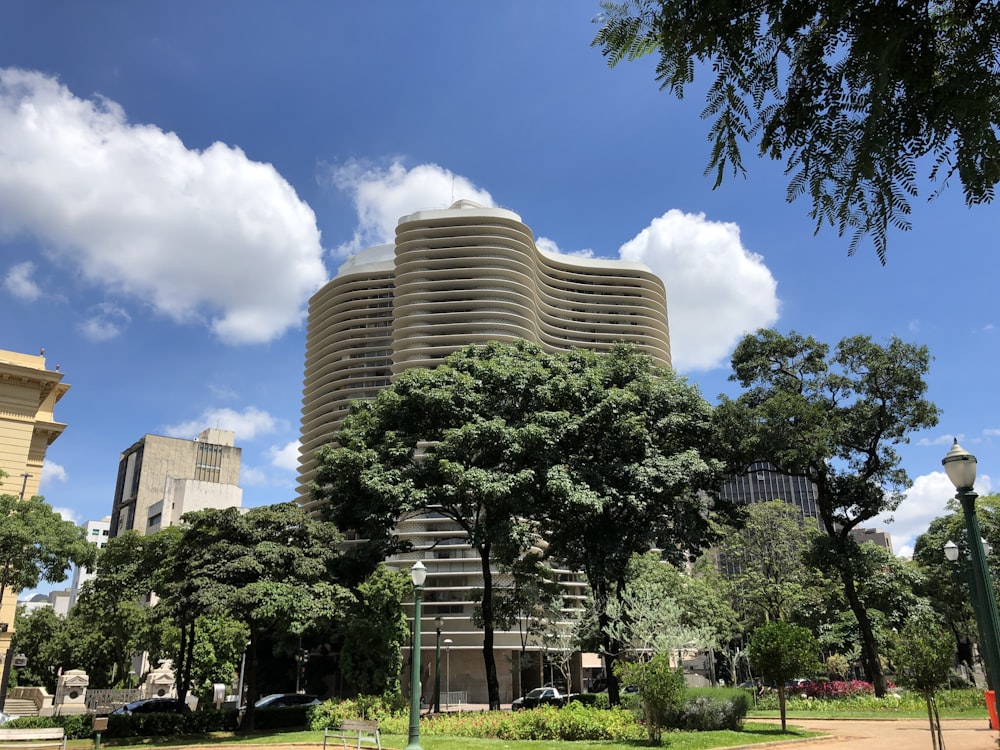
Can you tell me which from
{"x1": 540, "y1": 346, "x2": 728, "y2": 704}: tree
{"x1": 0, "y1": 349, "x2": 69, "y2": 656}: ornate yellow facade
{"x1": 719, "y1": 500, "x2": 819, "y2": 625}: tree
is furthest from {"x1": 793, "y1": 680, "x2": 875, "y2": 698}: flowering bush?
{"x1": 0, "y1": 349, "x2": 69, "y2": 656}: ornate yellow facade

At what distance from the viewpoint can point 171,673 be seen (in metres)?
72.8

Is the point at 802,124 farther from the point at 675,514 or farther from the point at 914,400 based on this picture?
the point at 914,400

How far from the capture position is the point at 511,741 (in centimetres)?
2047

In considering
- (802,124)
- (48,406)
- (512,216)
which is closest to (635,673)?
(802,124)

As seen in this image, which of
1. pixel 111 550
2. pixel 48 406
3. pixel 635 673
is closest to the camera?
pixel 635 673

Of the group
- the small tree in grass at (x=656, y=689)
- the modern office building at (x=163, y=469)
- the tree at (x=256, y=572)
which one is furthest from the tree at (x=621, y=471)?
the modern office building at (x=163, y=469)

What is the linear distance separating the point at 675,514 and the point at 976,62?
2740 cm

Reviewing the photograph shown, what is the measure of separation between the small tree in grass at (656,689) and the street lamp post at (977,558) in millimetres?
10035

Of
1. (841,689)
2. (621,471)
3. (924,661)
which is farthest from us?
(841,689)

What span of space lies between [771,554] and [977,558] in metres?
38.1

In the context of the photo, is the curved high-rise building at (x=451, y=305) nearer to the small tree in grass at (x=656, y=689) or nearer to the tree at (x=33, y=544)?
the tree at (x=33, y=544)

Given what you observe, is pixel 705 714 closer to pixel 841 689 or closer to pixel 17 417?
pixel 841 689

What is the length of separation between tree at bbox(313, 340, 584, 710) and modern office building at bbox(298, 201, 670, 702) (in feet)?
95.2

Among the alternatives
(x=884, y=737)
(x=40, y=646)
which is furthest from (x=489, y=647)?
(x=40, y=646)
